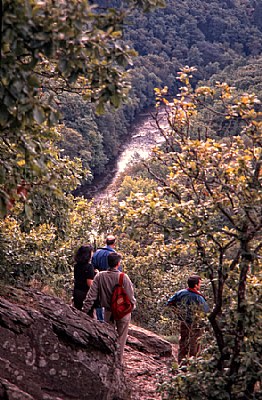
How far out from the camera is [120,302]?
7.14 meters

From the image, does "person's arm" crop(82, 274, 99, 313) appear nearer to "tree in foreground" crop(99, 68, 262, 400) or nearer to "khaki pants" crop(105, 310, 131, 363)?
"khaki pants" crop(105, 310, 131, 363)

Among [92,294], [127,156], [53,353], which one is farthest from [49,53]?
[127,156]

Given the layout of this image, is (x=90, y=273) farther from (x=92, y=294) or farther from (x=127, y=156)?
(x=127, y=156)

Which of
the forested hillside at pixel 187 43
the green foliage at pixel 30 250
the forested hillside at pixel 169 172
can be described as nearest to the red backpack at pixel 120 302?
the forested hillside at pixel 169 172

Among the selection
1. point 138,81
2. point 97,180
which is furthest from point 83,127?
point 138,81

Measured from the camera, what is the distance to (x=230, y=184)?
5047 millimetres

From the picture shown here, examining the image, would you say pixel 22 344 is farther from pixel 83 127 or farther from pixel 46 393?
pixel 83 127

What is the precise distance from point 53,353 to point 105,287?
1.13 m

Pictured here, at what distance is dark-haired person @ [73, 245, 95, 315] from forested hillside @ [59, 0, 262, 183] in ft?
255

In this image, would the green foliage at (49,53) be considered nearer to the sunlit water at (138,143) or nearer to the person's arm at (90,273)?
the person's arm at (90,273)

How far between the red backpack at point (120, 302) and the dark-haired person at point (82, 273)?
67cm

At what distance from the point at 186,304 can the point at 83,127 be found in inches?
2713

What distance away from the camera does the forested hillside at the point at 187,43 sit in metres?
98.2

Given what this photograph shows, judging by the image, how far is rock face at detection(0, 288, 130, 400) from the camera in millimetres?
5918
